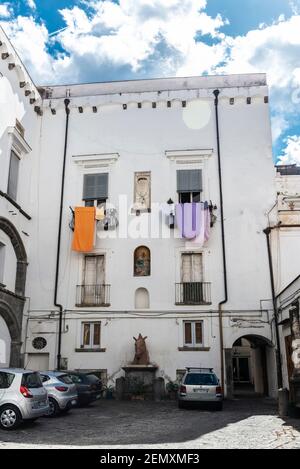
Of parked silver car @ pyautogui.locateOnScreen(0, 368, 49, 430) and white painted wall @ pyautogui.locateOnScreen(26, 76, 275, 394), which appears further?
white painted wall @ pyautogui.locateOnScreen(26, 76, 275, 394)

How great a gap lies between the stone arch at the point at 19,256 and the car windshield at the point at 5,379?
30.9 feet

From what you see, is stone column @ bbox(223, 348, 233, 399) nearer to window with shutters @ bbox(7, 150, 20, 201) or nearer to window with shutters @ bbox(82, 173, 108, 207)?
window with shutters @ bbox(82, 173, 108, 207)

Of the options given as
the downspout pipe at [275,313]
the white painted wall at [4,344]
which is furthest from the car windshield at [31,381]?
the downspout pipe at [275,313]

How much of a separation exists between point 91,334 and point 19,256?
191 inches

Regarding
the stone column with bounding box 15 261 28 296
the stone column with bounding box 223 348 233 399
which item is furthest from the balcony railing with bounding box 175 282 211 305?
the stone column with bounding box 15 261 28 296

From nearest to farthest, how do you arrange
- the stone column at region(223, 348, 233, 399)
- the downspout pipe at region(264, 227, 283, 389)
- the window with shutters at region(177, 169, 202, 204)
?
1. the downspout pipe at region(264, 227, 283, 389)
2. the stone column at region(223, 348, 233, 399)
3. the window with shutters at region(177, 169, 202, 204)

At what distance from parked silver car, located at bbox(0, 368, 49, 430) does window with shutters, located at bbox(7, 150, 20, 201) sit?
10720 mm

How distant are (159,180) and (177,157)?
Result: 1.45 m

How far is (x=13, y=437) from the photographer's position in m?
9.77

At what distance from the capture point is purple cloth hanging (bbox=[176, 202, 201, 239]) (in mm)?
20531

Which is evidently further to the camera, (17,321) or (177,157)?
(177,157)
